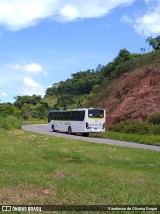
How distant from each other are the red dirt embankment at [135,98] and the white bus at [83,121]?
6.16 metres

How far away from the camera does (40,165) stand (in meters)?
15.0

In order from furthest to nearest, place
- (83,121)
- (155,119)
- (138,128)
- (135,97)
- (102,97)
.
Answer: (102,97) → (135,97) → (155,119) → (83,121) → (138,128)

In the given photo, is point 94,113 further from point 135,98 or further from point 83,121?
point 135,98

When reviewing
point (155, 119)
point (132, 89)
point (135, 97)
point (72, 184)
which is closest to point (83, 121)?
point (155, 119)

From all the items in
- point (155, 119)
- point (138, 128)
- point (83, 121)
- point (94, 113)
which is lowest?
point (138, 128)

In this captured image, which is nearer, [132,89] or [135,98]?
[135,98]

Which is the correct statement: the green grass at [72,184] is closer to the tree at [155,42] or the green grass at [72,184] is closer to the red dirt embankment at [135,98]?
the red dirt embankment at [135,98]

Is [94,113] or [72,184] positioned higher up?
[94,113]

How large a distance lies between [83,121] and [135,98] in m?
11.7

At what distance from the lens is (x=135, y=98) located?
52.7 m

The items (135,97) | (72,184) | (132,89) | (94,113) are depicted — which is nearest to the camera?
(72,184)

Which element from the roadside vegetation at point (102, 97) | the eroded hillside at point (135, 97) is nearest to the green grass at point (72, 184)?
the roadside vegetation at point (102, 97)

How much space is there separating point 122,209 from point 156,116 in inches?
1442

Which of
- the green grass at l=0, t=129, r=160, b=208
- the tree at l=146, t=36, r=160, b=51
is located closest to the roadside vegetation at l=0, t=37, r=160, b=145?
the tree at l=146, t=36, r=160, b=51
